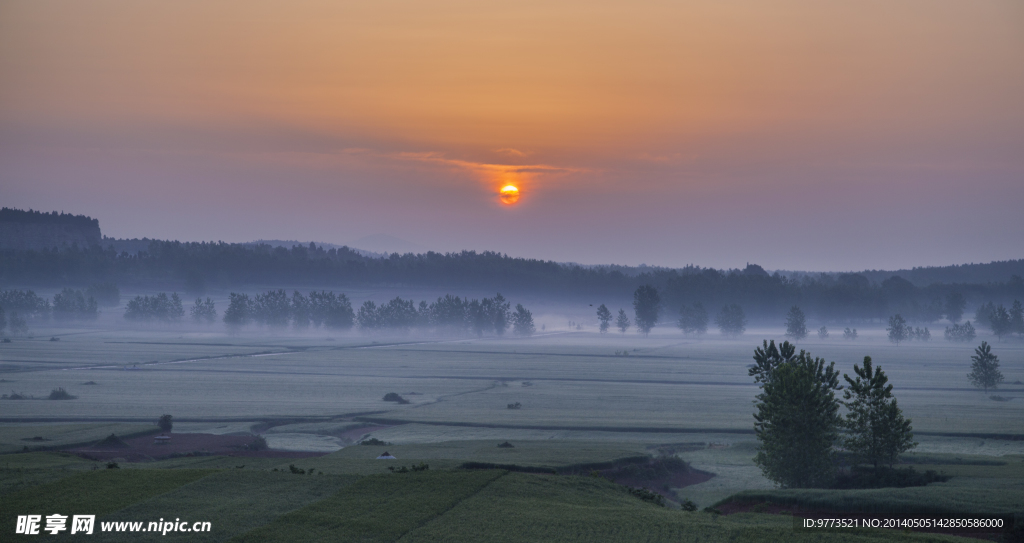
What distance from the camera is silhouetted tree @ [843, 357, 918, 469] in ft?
167

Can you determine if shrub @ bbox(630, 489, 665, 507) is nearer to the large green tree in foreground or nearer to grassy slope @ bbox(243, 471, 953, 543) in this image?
grassy slope @ bbox(243, 471, 953, 543)

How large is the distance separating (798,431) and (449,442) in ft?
91.9

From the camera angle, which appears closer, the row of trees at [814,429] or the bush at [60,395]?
the row of trees at [814,429]

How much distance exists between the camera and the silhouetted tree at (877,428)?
51031 millimetres

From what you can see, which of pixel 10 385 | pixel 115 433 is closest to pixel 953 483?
pixel 115 433

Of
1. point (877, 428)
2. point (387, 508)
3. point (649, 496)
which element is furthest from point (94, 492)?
point (877, 428)

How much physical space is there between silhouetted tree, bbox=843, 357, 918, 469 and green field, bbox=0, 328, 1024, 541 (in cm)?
401

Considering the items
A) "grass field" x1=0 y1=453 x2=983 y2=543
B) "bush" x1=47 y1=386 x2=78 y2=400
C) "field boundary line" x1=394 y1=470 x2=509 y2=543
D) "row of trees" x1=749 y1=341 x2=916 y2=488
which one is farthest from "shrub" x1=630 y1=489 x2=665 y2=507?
"bush" x1=47 y1=386 x2=78 y2=400

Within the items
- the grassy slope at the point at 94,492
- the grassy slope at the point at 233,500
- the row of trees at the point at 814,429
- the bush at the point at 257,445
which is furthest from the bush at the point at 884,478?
the bush at the point at 257,445

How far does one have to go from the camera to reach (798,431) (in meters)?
51.0

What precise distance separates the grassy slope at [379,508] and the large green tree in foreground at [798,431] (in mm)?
18943

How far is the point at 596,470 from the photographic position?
51.3 metres

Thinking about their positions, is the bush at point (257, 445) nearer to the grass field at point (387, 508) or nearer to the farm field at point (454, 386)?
the farm field at point (454, 386)

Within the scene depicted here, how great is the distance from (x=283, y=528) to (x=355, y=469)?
14.3m
